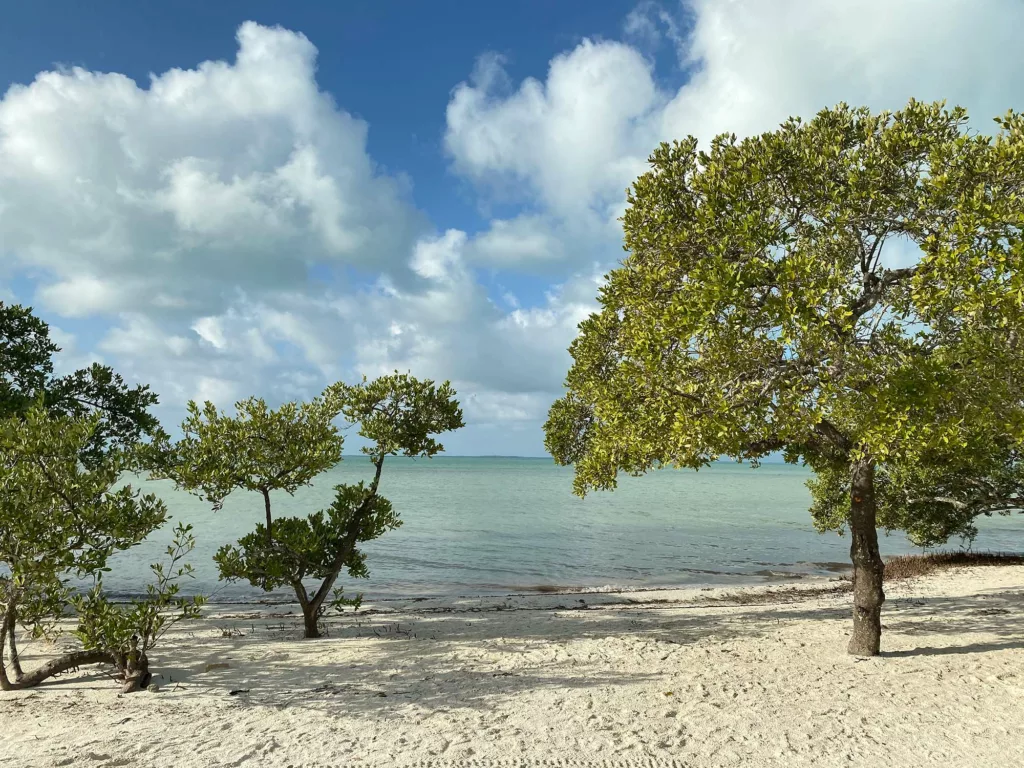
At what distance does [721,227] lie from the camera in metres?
9.70

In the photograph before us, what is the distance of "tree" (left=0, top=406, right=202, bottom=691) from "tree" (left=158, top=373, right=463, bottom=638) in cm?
240

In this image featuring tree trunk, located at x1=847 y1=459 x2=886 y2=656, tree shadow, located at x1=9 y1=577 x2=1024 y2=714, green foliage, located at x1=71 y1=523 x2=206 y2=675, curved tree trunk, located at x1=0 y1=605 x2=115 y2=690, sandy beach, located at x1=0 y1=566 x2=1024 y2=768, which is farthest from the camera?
tree trunk, located at x1=847 y1=459 x2=886 y2=656

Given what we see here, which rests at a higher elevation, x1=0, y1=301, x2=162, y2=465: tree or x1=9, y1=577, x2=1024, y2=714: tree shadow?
x1=0, y1=301, x2=162, y2=465: tree

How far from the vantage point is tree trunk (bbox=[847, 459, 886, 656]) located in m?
10.8

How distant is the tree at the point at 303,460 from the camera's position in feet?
39.2

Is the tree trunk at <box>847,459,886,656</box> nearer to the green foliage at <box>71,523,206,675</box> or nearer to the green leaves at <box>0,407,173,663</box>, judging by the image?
the green foliage at <box>71,523,206,675</box>

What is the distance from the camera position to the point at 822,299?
823 cm

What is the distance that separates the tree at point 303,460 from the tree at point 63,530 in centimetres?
240

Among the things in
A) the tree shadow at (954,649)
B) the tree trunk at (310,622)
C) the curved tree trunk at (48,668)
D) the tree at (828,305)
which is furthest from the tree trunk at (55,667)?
the tree shadow at (954,649)

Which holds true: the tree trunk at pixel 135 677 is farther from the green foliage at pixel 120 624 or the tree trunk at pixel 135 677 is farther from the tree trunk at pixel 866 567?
the tree trunk at pixel 866 567

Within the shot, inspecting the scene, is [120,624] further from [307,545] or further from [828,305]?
[828,305]

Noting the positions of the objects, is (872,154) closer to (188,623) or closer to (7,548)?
(7,548)

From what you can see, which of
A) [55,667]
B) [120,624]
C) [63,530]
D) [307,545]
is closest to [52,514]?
[63,530]

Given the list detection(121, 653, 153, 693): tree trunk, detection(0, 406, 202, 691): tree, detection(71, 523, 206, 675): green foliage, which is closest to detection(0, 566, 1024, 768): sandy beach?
detection(121, 653, 153, 693): tree trunk
